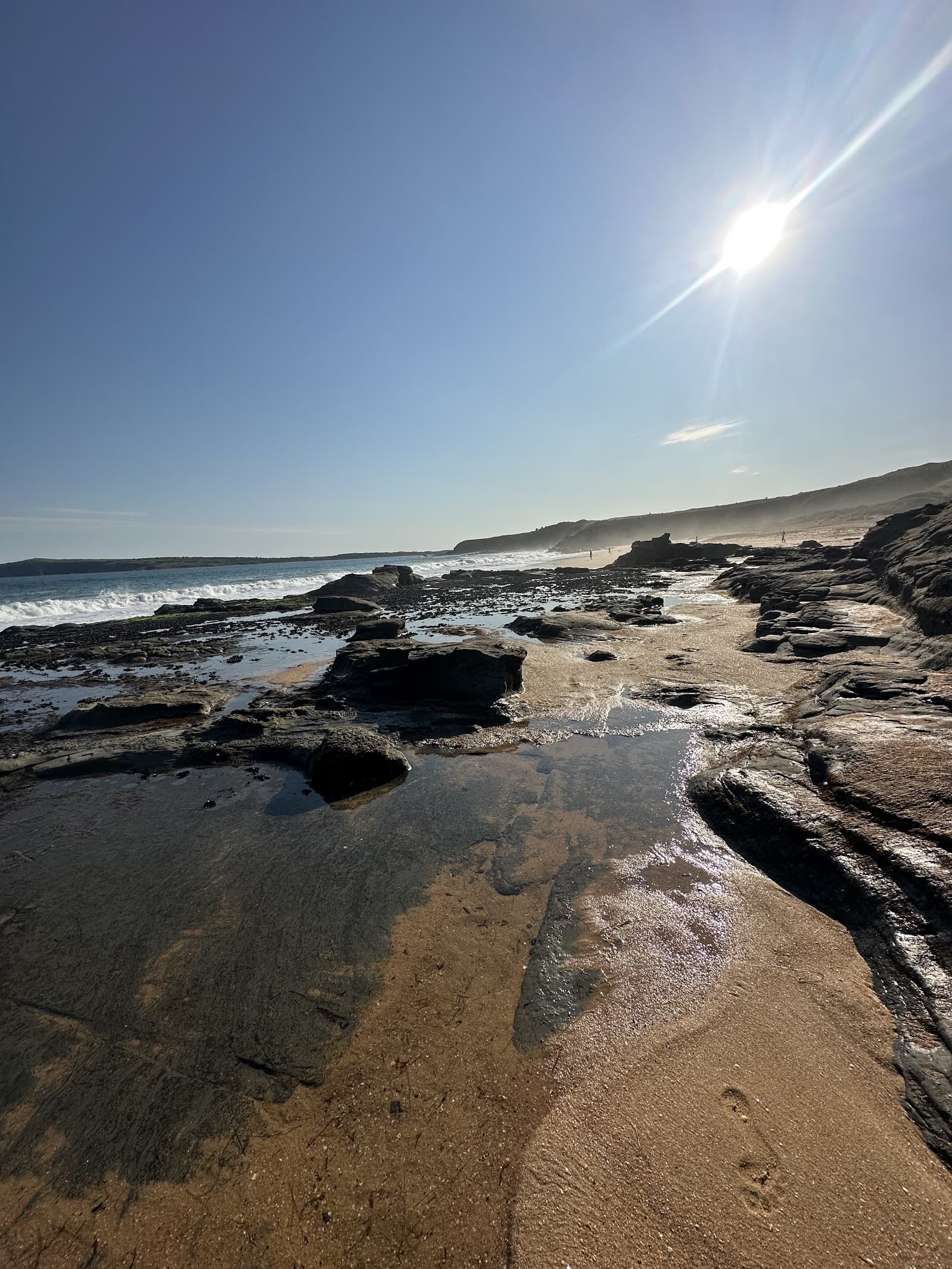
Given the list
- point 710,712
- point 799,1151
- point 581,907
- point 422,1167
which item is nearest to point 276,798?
point 581,907

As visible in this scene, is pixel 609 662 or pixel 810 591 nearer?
pixel 609 662

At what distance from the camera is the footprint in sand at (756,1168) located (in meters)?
2.62

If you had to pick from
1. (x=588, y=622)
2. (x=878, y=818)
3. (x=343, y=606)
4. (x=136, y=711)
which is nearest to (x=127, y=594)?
(x=343, y=606)

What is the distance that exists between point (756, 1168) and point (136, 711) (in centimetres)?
1271

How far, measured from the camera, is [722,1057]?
3447 millimetres

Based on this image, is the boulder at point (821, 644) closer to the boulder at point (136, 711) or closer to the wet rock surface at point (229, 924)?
the wet rock surface at point (229, 924)

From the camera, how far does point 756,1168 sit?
109 inches

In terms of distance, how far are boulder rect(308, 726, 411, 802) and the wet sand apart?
1867 mm

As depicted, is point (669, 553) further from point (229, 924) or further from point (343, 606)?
point (229, 924)

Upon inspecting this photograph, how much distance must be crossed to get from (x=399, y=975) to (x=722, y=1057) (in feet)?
8.44

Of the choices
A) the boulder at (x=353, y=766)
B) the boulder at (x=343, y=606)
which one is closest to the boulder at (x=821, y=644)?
the boulder at (x=353, y=766)

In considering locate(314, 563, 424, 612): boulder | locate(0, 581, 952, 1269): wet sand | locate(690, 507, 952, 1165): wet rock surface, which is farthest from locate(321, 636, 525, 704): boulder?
locate(314, 563, 424, 612): boulder

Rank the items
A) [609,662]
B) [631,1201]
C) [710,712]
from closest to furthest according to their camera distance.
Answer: [631,1201]
[710,712]
[609,662]

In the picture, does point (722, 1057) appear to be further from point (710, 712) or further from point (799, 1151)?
point (710, 712)
